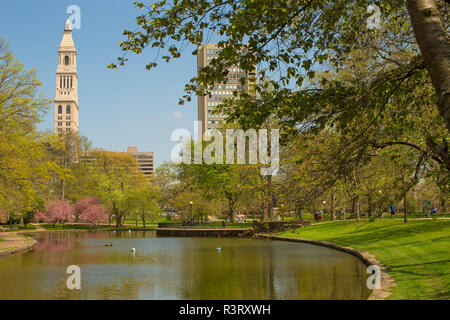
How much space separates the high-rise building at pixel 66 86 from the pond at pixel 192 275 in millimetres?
160792

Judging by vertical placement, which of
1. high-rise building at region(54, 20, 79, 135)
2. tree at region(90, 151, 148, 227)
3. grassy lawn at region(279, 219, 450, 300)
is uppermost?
high-rise building at region(54, 20, 79, 135)

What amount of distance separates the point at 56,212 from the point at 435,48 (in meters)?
58.0

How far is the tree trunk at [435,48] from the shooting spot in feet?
18.0

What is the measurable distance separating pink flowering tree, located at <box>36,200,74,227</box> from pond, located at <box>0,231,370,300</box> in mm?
33866

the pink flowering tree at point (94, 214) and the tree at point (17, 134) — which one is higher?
the tree at point (17, 134)

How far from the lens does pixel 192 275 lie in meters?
17.3

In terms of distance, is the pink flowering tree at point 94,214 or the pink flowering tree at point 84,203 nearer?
the pink flowering tree at point 94,214

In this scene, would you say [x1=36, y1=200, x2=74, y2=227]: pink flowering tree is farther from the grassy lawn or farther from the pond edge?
the pond edge

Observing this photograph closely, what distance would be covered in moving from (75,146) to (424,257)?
59479mm

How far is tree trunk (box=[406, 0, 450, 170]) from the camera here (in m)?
5.48
